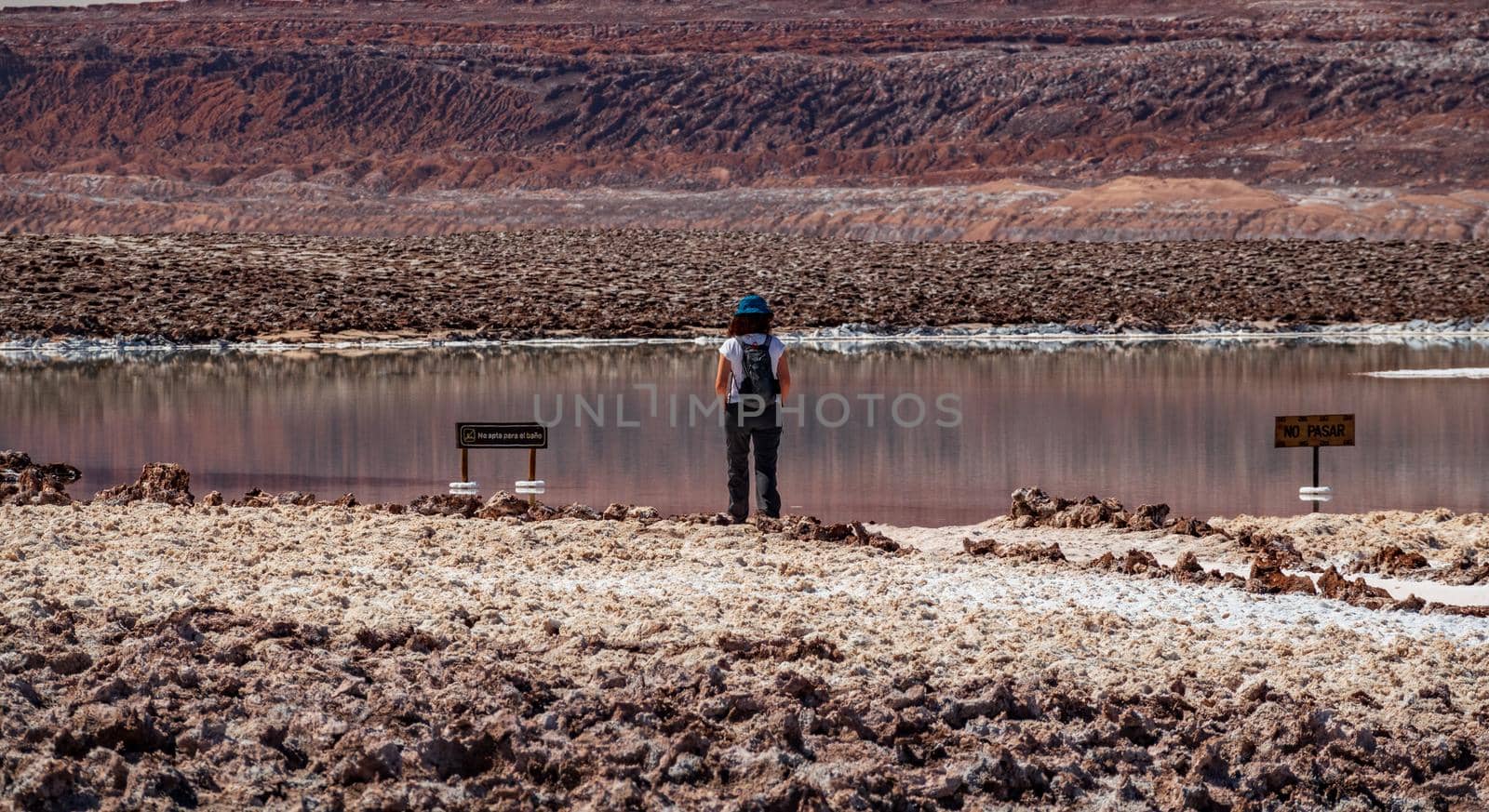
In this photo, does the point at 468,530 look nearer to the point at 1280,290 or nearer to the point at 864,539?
the point at 864,539

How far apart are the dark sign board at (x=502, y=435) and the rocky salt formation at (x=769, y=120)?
6916 centimetres

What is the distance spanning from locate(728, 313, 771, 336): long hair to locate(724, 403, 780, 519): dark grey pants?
1.23 feet

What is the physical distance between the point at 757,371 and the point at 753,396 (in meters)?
0.13

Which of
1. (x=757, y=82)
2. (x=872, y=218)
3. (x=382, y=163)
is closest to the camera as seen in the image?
(x=872, y=218)

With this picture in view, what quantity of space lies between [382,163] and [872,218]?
34262mm

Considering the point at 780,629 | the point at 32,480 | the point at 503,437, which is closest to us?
the point at 780,629

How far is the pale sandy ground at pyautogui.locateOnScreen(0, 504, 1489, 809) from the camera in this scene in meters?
5.61

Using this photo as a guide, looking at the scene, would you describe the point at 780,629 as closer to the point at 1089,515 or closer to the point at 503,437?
the point at 1089,515

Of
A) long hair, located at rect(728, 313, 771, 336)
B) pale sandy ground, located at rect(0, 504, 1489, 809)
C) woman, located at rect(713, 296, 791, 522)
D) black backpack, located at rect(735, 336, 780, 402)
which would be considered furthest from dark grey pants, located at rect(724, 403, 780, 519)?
pale sandy ground, located at rect(0, 504, 1489, 809)

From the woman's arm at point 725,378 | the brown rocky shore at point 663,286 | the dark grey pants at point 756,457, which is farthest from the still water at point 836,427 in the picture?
the brown rocky shore at point 663,286

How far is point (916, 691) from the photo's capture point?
6039mm

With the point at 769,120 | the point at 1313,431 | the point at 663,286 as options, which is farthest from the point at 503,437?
the point at 769,120

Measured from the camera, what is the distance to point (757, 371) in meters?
10.6

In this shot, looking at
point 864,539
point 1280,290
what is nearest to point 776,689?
point 864,539
